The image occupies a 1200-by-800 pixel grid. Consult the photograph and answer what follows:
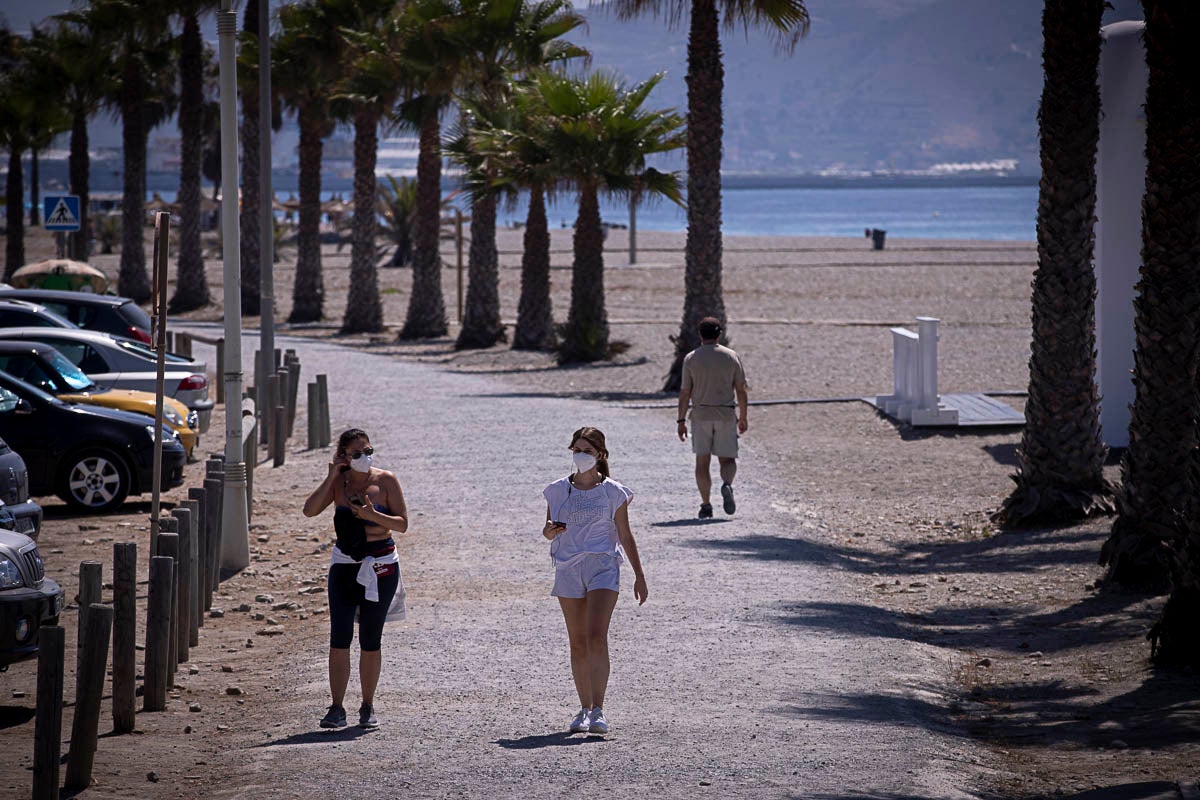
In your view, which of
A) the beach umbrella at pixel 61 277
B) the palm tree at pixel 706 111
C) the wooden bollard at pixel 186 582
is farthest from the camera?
the beach umbrella at pixel 61 277

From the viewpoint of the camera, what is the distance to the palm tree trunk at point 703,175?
23.5 meters

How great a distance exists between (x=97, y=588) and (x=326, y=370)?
20.3m

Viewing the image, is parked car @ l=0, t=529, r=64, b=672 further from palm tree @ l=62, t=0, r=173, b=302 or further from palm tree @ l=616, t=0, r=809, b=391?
palm tree @ l=62, t=0, r=173, b=302

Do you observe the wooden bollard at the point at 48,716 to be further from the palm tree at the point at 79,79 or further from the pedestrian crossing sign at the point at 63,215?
the palm tree at the point at 79,79

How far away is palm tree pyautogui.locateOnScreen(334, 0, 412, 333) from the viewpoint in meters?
33.9

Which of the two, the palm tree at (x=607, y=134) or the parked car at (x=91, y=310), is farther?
the palm tree at (x=607, y=134)

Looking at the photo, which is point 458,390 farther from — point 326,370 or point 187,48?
point 187,48

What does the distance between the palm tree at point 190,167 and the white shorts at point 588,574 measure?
35467 mm

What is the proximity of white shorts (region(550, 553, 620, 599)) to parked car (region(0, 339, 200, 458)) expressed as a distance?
9250mm

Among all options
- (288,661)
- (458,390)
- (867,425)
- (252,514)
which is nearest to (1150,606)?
Result: (288,661)

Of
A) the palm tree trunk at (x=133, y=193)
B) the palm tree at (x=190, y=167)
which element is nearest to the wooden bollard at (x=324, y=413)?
the palm tree at (x=190, y=167)

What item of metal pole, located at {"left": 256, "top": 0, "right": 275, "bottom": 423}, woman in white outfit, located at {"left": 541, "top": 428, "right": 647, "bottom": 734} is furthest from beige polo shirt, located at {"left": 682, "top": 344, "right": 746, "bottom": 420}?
metal pole, located at {"left": 256, "top": 0, "right": 275, "bottom": 423}

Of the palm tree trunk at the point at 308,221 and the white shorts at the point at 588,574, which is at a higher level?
the palm tree trunk at the point at 308,221

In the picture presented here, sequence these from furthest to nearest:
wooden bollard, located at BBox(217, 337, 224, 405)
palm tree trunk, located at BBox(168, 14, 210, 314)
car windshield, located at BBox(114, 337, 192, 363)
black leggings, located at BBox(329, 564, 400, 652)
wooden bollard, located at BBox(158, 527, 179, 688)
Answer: palm tree trunk, located at BBox(168, 14, 210, 314) → wooden bollard, located at BBox(217, 337, 224, 405) → car windshield, located at BBox(114, 337, 192, 363) → wooden bollard, located at BBox(158, 527, 179, 688) → black leggings, located at BBox(329, 564, 400, 652)
